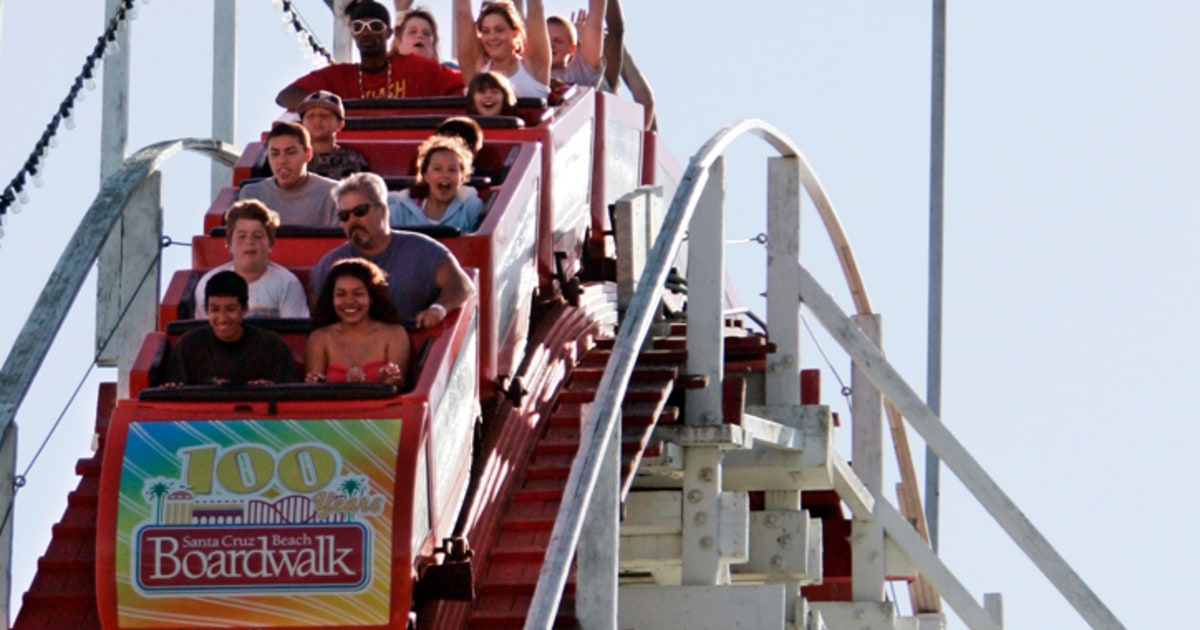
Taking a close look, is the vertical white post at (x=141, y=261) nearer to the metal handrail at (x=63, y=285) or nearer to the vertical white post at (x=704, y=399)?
the metal handrail at (x=63, y=285)

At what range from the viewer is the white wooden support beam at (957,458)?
1086 cm

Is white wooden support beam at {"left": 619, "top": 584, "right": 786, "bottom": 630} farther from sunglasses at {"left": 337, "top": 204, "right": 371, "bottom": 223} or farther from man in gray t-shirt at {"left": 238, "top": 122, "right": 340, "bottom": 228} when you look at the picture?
sunglasses at {"left": 337, "top": 204, "right": 371, "bottom": 223}

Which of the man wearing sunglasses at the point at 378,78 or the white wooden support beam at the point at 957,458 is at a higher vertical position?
the man wearing sunglasses at the point at 378,78

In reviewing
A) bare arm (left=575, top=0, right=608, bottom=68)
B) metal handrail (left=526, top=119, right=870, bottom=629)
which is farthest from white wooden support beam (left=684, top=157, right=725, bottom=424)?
bare arm (left=575, top=0, right=608, bottom=68)

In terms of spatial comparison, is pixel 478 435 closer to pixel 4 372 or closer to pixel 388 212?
pixel 388 212

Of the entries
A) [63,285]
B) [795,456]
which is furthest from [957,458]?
[63,285]

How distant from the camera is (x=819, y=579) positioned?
12.9 metres

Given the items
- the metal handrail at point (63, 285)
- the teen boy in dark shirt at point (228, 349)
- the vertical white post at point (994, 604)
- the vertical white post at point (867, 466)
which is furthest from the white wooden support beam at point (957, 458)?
the teen boy in dark shirt at point (228, 349)

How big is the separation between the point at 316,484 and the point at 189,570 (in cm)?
44

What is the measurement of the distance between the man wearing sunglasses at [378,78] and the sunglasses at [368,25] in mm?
49

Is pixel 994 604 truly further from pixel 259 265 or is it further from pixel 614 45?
pixel 259 265

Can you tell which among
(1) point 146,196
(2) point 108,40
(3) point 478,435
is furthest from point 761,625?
(2) point 108,40

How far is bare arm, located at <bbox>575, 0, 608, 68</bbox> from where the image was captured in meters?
13.2

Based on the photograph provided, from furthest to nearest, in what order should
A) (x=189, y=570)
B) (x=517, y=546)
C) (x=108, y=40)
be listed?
(x=108, y=40) < (x=517, y=546) < (x=189, y=570)
